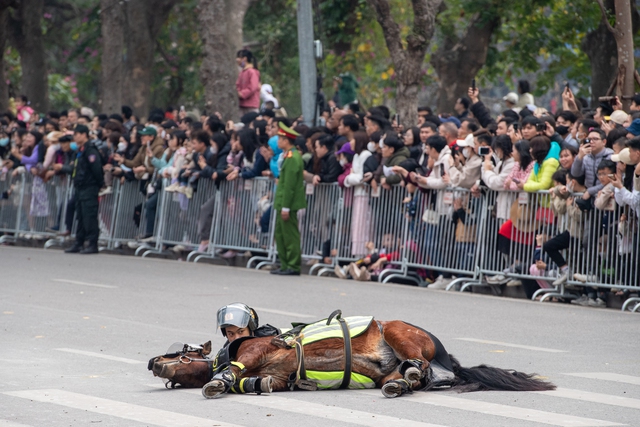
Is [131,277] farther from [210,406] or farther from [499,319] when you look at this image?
[210,406]

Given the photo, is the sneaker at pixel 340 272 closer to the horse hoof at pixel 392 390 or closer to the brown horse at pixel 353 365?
the brown horse at pixel 353 365

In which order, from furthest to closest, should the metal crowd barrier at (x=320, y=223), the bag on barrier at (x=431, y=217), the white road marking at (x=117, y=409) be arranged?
the metal crowd barrier at (x=320, y=223) → the bag on barrier at (x=431, y=217) → the white road marking at (x=117, y=409)

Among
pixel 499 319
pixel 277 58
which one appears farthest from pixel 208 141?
pixel 277 58

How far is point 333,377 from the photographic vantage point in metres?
7.57

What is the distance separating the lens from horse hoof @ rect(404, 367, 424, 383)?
724 centimetres

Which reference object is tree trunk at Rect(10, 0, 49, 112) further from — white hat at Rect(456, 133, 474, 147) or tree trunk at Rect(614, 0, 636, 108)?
tree trunk at Rect(614, 0, 636, 108)

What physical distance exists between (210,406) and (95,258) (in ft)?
39.8

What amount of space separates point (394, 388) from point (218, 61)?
16.5 meters

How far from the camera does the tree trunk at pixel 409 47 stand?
60.7ft

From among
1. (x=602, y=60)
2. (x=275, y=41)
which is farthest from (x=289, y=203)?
(x=275, y=41)

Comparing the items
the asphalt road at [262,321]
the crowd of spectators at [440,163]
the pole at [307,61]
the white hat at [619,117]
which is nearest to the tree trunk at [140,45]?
the crowd of spectators at [440,163]

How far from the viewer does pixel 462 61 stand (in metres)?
25.4

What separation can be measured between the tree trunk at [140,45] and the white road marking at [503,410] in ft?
78.5

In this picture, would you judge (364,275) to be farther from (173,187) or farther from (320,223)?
(173,187)
